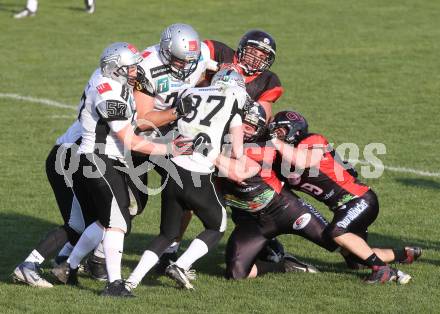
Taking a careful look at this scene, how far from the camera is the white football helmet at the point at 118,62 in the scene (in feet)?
25.5

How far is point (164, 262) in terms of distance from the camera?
8758 mm

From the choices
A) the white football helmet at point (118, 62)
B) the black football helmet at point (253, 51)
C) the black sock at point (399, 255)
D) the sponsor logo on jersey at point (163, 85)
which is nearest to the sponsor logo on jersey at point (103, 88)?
the white football helmet at point (118, 62)

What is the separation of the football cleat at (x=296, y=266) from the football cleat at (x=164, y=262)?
3.21ft

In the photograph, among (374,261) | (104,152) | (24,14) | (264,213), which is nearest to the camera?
(104,152)

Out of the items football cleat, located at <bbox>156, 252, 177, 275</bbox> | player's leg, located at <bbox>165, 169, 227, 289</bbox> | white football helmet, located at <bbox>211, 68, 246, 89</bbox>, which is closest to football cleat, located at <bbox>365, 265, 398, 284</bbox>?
player's leg, located at <bbox>165, 169, 227, 289</bbox>

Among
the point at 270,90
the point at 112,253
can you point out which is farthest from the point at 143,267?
the point at 270,90

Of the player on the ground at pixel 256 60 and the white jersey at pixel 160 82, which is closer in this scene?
the white jersey at pixel 160 82

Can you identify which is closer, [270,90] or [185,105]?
[185,105]

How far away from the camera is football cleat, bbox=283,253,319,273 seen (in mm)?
8641

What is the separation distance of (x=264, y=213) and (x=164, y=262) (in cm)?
96

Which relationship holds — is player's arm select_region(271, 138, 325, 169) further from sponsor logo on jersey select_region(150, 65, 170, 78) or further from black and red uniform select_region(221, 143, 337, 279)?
sponsor logo on jersey select_region(150, 65, 170, 78)

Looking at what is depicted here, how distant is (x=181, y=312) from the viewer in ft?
24.2

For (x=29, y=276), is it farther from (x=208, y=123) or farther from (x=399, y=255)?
(x=399, y=255)

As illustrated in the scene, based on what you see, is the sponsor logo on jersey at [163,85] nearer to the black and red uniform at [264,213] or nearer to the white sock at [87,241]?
the black and red uniform at [264,213]
